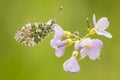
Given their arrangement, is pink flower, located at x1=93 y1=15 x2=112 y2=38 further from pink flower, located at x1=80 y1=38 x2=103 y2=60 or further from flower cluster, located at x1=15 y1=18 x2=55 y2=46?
flower cluster, located at x1=15 y1=18 x2=55 y2=46

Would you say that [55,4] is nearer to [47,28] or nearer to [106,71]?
[106,71]

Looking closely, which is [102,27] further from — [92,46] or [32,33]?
[32,33]

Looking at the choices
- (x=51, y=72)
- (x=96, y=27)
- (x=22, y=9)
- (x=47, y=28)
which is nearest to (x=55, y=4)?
(x=22, y=9)

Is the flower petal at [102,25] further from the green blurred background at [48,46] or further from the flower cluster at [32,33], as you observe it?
the green blurred background at [48,46]

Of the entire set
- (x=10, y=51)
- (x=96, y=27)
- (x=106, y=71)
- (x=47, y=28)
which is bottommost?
(x=96, y=27)

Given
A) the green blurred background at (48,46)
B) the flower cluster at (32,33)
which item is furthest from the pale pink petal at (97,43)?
the green blurred background at (48,46)

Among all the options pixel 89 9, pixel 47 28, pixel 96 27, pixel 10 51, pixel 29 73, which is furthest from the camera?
pixel 89 9

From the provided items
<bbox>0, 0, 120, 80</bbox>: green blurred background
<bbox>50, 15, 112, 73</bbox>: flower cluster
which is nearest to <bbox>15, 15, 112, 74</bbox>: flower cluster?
<bbox>50, 15, 112, 73</bbox>: flower cluster
